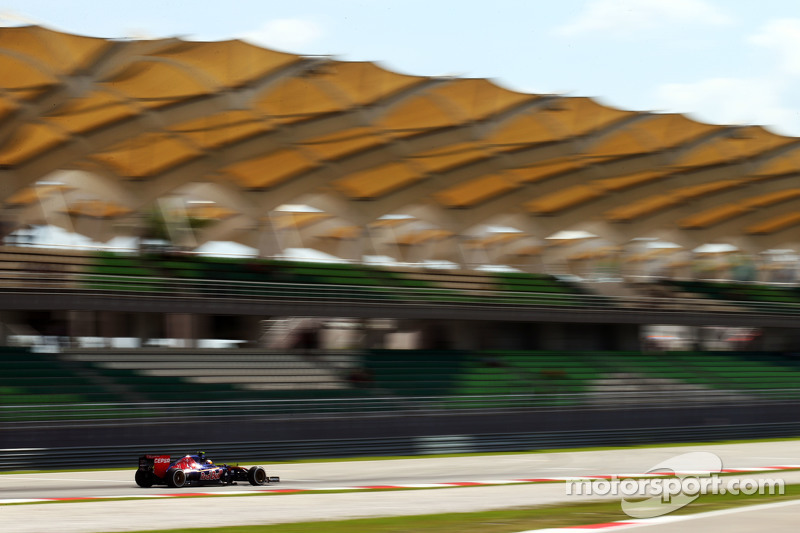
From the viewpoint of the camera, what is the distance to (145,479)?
1738 centimetres

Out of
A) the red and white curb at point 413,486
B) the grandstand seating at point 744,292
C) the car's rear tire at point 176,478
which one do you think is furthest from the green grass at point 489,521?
the grandstand seating at point 744,292

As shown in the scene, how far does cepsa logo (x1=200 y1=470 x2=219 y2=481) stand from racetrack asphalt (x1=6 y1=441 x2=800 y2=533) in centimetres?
21

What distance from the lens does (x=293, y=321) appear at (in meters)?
35.2

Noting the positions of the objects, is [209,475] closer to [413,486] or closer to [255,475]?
[255,475]

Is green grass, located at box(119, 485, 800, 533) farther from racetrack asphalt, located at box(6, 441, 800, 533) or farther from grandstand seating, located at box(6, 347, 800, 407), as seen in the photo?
grandstand seating, located at box(6, 347, 800, 407)

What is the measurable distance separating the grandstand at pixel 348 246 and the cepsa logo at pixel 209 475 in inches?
288

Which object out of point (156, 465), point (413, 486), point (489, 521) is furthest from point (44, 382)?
point (489, 521)

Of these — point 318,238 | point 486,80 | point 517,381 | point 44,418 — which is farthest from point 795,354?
point 44,418

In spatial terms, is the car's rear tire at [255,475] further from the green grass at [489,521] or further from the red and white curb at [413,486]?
the green grass at [489,521]

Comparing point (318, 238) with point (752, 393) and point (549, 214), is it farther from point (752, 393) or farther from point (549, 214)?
point (752, 393)

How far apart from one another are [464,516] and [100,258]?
2039cm

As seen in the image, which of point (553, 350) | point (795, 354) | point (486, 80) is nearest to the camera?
point (486, 80)

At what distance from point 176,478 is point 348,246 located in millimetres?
23094

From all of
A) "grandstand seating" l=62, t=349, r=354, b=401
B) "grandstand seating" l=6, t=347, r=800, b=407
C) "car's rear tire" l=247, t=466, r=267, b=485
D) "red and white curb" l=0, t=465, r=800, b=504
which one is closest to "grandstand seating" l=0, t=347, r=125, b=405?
"grandstand seating" l=6, t=347, r=800, b=407
